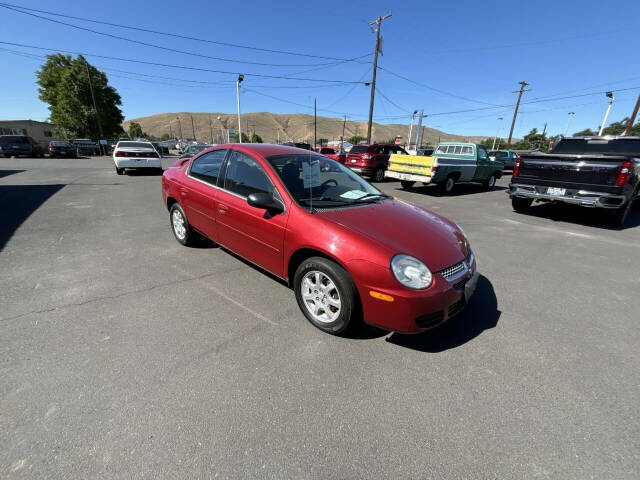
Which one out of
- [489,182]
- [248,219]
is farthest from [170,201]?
[489,182]

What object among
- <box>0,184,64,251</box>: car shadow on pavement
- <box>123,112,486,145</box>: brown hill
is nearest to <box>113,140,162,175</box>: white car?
<box>0,184,64,251</box>: car shadow on pavement

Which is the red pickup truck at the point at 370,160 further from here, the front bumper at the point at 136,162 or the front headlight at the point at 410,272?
the front headlight at the point at 410,272

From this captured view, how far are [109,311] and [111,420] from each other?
137cm

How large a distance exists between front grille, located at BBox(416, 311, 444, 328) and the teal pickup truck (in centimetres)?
868

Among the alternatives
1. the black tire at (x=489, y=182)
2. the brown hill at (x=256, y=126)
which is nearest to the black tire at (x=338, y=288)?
the black tire at (x=489, y=182)

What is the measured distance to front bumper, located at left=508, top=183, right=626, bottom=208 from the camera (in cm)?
599

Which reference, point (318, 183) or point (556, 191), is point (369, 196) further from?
point (556, 191)

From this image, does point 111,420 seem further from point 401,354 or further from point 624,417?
point 624,417

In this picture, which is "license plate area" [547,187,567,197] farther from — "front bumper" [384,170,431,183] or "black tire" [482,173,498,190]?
"black tire" [482,173,498,190]

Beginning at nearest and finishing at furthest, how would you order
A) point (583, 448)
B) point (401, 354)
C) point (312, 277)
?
point (583, 448), point (401, 354), point (312, 277)

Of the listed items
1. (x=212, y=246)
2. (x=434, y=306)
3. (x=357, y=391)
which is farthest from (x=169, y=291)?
(x=434, y=306)

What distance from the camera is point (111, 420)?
1.72m

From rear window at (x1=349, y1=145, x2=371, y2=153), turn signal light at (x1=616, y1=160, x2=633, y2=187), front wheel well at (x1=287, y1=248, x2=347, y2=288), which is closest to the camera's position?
front wheel well at (x1=287, y1=248, x2=347, y2=288)

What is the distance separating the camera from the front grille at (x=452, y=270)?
2283 millimetres
